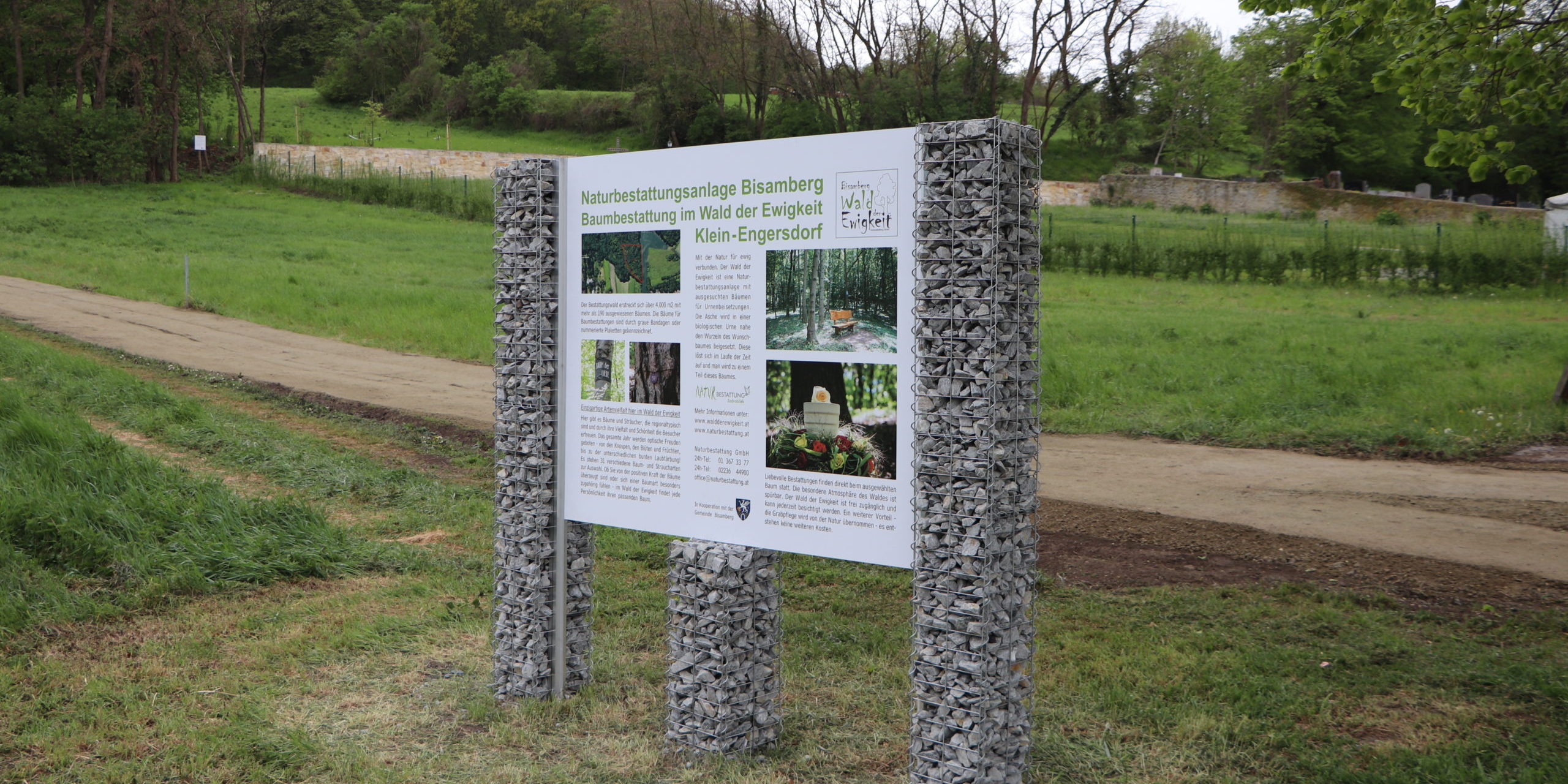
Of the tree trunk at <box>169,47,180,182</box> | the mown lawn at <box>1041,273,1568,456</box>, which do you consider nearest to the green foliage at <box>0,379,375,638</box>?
the mown lawn at <box>1041,273,1568,456</box>

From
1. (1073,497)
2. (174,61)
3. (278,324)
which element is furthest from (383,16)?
(1073,497)

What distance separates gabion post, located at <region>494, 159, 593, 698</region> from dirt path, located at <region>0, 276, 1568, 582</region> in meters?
4.81

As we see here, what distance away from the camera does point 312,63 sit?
88812mm

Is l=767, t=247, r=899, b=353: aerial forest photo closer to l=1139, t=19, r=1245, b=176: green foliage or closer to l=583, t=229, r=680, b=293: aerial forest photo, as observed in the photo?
l=583, t=229, r=680, b=293: aerial forest photo

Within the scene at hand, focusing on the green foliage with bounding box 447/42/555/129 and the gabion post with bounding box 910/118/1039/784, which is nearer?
the gabion post with bounding box 910/118/1039/784

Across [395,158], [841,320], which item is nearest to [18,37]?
[395,158]

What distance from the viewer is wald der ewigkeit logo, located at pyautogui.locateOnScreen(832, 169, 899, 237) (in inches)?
159

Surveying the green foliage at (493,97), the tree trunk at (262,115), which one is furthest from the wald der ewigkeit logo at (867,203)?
the green foliage at (493,97)

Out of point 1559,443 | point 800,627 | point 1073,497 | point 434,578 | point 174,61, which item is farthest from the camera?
point 174,61

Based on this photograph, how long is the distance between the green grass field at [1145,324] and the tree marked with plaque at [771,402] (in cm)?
842

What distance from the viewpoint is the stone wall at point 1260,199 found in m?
38.8

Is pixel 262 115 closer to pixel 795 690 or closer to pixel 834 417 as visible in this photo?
pixel 795 690

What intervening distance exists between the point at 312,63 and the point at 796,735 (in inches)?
3748

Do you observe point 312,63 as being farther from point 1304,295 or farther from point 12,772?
point 12,772
